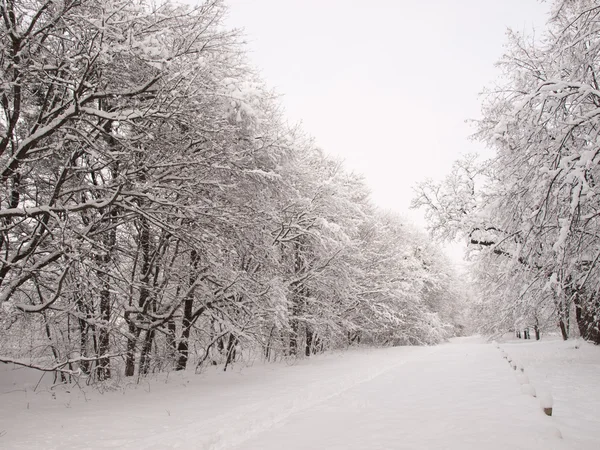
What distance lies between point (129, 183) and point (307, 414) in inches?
203

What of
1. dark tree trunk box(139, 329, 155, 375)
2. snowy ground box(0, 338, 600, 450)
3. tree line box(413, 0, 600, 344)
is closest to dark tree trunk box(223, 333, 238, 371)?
snowy ground box(0, 338, 600, 450)

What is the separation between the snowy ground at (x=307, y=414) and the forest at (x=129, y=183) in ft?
2.87

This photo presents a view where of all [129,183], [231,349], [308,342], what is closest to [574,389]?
[231,349]

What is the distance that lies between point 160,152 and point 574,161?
6883 millimetres

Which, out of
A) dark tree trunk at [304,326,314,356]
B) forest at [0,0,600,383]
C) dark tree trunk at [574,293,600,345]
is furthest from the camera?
dark tree trunk at [304,326,314,356]

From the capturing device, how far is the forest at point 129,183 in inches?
220

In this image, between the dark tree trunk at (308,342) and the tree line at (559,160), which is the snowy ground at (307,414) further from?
the dark tree trunk at (308,342)

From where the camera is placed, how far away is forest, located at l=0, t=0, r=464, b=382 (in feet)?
18.3

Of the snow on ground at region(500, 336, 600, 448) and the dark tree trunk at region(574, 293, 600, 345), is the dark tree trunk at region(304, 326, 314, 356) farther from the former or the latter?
the dark tree trunk at region(574, 293, 600, 345)

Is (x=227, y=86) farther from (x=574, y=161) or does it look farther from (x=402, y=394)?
(x=402, y=394)

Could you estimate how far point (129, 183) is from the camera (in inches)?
258

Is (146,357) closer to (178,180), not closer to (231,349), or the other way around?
(231,349)

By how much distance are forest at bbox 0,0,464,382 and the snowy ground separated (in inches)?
34.5

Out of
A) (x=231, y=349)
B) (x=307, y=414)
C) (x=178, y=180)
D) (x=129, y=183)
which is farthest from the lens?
(x=231, y=349)
